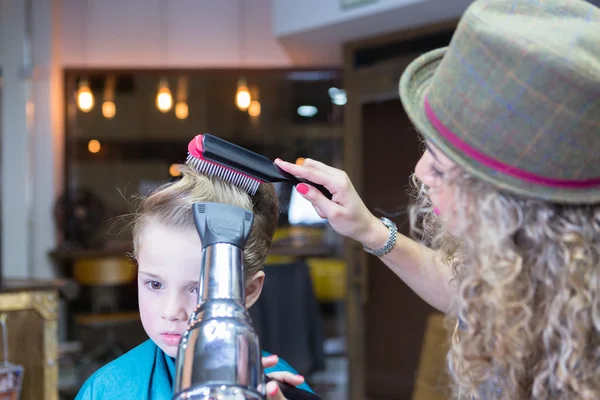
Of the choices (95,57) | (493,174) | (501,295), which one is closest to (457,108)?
(493,174)

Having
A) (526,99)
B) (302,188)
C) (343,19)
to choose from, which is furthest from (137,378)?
(343,19)

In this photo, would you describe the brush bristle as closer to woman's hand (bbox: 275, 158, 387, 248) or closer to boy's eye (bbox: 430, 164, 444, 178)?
woman's hand (bbox: 275, 158, 387, 248)

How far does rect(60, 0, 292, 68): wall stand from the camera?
588cm

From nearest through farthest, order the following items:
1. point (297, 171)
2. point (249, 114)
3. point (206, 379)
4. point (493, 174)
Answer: point (206, 379), point (493, 174), point (297, 171), point (249, 114)

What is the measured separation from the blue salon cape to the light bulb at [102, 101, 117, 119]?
5.41 meters

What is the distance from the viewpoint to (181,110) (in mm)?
6352

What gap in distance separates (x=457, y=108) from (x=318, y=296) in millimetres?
5201

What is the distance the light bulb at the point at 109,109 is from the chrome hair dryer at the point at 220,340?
19.4 feet

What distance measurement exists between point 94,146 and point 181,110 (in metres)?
0.89

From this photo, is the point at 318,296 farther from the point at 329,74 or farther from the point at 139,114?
the point at 139,114

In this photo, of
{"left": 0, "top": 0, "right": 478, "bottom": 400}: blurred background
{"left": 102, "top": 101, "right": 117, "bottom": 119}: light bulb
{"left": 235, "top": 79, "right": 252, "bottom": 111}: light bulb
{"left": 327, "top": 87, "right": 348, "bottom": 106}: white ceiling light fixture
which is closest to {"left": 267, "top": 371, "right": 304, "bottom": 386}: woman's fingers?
{"left": 0, "top": 0, "right": 478, "bottom": 400}: blurred background

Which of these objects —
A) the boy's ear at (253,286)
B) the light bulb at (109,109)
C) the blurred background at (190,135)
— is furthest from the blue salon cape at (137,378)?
the light bulb at (109,109)

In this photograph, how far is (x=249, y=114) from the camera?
6.46 m

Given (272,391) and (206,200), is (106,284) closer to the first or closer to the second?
(206,200)
